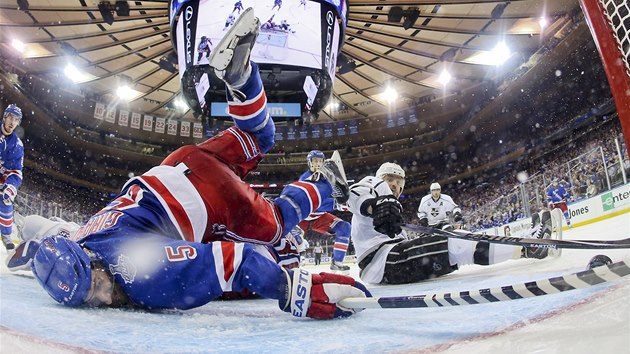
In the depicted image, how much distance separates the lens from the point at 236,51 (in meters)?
1.84

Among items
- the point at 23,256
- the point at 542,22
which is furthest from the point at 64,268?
the point at 542,22

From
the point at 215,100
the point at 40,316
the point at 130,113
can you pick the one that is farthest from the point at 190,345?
the point at 130,113

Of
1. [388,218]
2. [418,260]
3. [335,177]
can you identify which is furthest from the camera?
[418,260]

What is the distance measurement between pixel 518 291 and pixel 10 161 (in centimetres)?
558

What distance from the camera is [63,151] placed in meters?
17.2

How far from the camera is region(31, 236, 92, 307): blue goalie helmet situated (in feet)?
4.45

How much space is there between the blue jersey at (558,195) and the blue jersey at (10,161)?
823 centimetres

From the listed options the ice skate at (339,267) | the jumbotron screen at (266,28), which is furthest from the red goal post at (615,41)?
the jumbotron screen at (266,28)

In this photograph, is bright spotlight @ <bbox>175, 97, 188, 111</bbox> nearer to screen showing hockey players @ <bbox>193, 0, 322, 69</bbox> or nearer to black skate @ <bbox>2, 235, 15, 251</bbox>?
screen showing hockey players @ <bbox>193, 0, 322, 69</bbox>

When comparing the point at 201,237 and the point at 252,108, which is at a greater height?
the point at 252,108

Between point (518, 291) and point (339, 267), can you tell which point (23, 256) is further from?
point (339, 267)

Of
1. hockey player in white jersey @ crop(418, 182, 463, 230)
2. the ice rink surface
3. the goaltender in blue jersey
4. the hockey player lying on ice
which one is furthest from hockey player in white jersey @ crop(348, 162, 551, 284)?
the goaltender in blue jersey

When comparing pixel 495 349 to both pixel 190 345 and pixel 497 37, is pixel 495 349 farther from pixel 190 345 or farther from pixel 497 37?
pixel 497 37

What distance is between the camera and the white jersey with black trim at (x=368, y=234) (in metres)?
2.92
